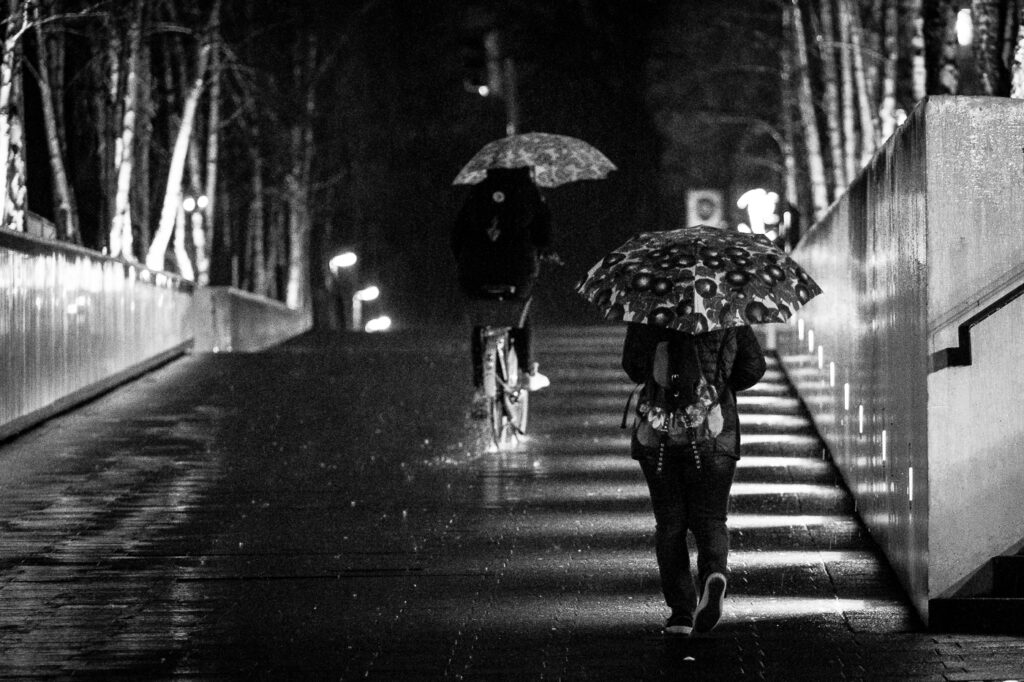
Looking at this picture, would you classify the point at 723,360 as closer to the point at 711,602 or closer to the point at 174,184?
the point at 711,602

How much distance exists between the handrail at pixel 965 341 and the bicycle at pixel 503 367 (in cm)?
675

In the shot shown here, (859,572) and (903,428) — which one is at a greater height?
(903,428)

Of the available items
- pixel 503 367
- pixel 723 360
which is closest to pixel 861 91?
pixel 503 367

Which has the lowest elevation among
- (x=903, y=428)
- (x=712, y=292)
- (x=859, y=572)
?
(x=859, y=572)

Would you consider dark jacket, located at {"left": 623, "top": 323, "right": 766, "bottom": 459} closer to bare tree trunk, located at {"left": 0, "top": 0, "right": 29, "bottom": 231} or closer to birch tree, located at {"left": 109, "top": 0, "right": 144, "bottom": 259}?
bare tree trunk, located at {"left": 0, "top": 0, "right": 29, "bottom": 231}

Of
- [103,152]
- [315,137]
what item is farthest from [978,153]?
[315,137]

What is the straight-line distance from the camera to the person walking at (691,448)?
8664 mm

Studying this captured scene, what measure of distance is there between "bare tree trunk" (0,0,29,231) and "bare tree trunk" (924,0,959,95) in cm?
912

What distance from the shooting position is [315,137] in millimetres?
56656

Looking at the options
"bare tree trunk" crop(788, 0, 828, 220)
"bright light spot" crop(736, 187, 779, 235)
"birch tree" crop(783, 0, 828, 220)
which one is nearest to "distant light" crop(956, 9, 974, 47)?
"bright light spot" crop(736, 187, 779, 235)

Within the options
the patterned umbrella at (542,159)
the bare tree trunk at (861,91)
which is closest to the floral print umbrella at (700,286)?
the patterned umbrella at (542,159)

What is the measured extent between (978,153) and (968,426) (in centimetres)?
126

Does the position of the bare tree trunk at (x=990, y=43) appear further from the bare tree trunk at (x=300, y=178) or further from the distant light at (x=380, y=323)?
the distant light at (x=380, y=323)

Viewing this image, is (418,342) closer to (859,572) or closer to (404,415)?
(404,415)
